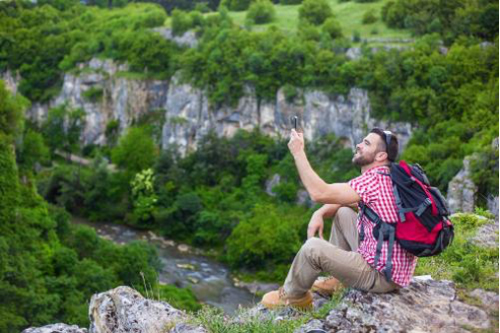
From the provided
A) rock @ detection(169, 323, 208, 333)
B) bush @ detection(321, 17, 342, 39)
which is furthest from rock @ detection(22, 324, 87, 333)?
bush @ detection(321, 17, 342, 39)

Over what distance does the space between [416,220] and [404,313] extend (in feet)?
2.87

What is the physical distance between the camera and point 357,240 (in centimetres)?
659

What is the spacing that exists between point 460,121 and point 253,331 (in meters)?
41.3

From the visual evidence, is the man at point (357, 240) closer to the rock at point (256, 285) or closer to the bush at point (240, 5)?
the rock at point (256, 285)

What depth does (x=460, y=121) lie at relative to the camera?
44.3 m

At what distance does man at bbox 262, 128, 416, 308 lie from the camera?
233 inches

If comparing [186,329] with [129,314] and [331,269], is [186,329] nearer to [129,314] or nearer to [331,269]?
[129,314]

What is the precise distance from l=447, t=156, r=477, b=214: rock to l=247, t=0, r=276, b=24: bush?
3539 centimetres

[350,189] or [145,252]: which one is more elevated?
[350,189]

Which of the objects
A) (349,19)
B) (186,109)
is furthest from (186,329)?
(349,19)

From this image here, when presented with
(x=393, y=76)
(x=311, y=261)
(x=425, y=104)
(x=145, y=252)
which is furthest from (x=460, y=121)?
(x=311, y=261)

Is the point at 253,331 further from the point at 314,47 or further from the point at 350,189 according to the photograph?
the point at 314,47

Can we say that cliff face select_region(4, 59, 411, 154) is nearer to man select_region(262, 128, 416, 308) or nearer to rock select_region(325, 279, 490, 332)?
man select_region(262, 128, 416, 308)

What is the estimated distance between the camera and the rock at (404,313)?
19.3ft
